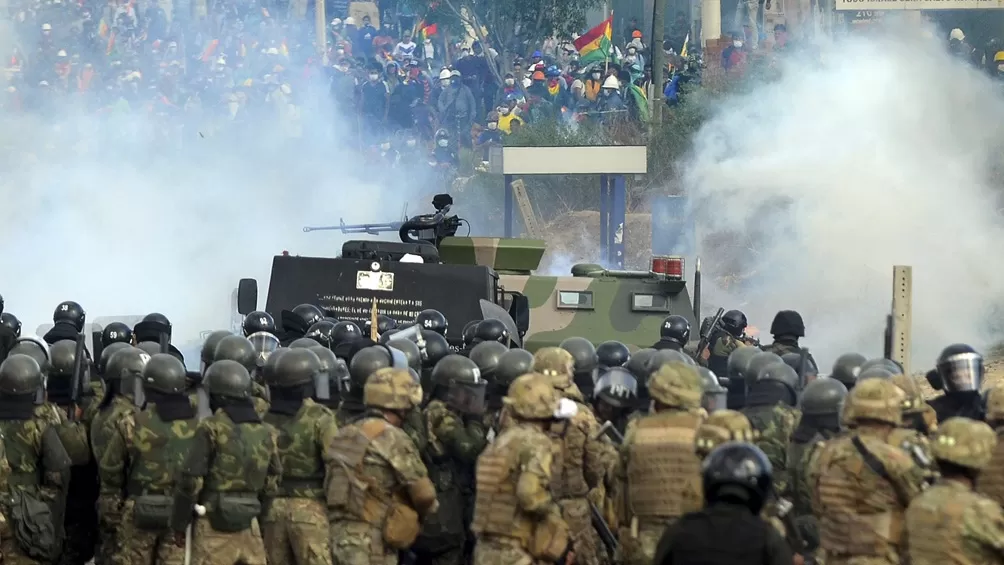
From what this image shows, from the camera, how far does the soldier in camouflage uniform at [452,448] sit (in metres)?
10.0

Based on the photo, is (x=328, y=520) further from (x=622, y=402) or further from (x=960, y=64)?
(x=960, y=64)

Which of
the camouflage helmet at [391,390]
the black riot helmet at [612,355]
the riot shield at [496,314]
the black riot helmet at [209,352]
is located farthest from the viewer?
the riot shield at [496,314]

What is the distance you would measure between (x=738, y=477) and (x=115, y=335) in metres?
8.59

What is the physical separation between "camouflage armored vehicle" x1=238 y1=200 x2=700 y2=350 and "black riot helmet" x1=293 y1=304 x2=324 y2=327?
78 centimetres

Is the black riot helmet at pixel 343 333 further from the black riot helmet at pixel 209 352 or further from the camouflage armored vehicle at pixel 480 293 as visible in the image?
the camouflage armored vehicle at pixel 480 293

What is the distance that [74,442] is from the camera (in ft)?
34.6

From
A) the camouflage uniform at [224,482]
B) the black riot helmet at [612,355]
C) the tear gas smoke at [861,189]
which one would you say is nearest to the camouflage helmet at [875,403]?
the camouflage uniform at [224,482]

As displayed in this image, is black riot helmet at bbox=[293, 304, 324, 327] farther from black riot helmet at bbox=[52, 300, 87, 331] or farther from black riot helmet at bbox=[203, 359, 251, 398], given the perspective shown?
black riot helmet at bbox=[203, 359, 251, 398]

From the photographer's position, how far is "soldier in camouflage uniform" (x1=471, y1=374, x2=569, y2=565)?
8.09m

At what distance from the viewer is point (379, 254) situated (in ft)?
55.1

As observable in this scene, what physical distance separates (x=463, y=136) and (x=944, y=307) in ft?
33.4

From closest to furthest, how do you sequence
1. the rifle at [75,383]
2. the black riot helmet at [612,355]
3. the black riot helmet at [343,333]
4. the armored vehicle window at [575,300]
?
the rifle at [75,383], the black riot helmet at [612,355], the black riot helmet at [343,333], the armored vehicle window at [575,300]

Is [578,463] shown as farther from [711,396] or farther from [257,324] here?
[257,324]

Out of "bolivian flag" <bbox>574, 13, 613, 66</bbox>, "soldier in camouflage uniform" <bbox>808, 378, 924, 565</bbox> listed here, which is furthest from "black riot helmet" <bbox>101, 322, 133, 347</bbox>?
"bolivian flag" <bbox>574, 13, 613, 66</bbox>
